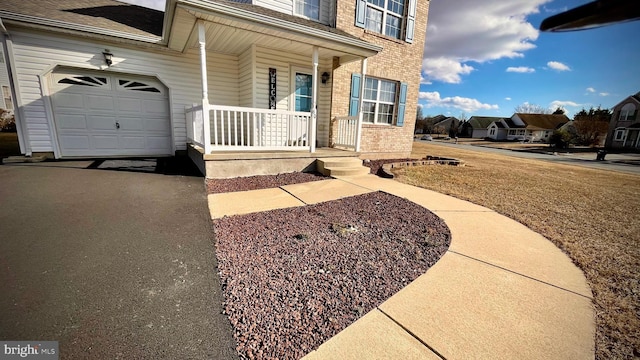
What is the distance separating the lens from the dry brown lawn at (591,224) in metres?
1.83

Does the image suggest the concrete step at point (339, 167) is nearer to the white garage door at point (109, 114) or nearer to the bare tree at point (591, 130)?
the white garage door at point (109, 114)

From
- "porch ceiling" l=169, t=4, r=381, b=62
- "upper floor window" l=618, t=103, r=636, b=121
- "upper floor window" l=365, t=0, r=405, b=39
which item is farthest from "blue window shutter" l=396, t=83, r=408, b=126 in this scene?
"upper floor window" l=618, t=103, r=636, b=121

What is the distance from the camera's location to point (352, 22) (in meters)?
8.09

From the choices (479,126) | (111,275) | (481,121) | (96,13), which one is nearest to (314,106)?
(111,275)

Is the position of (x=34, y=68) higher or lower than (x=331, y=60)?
lower

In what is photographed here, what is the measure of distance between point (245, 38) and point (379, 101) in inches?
194

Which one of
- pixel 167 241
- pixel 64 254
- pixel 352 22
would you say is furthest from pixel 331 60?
pixel 64 254

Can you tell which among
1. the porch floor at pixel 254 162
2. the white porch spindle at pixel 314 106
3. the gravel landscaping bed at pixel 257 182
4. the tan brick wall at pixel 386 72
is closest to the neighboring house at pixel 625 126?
the tan brick wall at pixel 386 72

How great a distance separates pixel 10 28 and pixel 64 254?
7122mm

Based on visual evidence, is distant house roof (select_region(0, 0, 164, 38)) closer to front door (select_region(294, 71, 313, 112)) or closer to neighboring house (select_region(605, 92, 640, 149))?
front door (select_region(294, 71, 313, 112))

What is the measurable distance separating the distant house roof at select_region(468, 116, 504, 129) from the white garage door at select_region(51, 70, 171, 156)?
67610mm

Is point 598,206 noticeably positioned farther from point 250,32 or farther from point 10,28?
point 10,28

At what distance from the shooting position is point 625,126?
113 ft

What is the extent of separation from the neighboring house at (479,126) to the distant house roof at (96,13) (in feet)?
218
